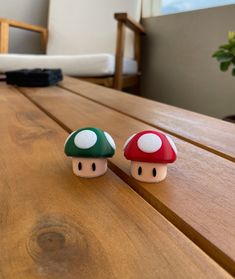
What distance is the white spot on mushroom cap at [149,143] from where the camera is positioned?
269 mm

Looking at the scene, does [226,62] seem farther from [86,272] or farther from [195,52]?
[86,272]

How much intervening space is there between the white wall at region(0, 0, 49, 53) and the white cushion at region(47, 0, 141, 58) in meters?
0.25

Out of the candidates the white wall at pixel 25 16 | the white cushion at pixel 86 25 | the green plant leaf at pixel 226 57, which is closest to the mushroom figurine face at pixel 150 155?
the green plant leaf at pixel 226 57

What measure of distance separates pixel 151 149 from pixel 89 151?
5 cm

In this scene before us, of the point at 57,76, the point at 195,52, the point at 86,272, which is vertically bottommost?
the point at 86,272

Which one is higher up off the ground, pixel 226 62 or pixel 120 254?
pixel 226 62

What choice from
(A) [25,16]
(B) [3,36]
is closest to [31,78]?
(B) [3,36]

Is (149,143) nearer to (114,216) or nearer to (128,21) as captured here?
(114,216)

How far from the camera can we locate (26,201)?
25cm

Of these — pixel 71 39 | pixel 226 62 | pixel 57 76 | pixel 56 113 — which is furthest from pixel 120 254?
pixel 71 39

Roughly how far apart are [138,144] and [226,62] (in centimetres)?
104

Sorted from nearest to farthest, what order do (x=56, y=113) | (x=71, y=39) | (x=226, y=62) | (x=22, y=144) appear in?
1. (x=22, y=144)
2. (x=56, y=113)
3. (x=226, y=62)
4. (x=71, y=39)

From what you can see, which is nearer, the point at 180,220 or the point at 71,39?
the point at 180,220

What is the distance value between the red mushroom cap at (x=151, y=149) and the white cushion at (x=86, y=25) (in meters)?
1.81
